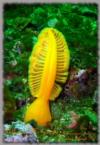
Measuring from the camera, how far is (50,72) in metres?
1.48

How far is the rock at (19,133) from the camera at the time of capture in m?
1.47

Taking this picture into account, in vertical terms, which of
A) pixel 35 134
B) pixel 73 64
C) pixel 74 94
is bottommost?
pixel 35 134

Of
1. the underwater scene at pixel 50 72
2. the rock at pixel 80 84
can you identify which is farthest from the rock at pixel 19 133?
the rock at pixel 80 84

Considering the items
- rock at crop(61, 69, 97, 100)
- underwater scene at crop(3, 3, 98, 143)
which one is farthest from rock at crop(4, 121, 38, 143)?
rock at crop(61, 69, 97, 100)

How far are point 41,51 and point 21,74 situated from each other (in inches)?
4.3

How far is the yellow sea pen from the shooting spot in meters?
1.48

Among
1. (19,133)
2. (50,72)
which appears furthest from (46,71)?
(19,133)

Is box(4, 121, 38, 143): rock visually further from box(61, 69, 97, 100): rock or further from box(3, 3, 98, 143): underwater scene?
box(61, 69, 97, 100): rock

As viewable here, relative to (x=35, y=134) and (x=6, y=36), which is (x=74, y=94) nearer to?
(x=35, y=134)

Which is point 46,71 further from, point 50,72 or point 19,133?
point 19,133

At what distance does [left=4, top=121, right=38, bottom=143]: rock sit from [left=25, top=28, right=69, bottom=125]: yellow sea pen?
0.10ft

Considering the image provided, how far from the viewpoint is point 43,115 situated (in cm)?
148

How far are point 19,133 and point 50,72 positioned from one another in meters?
A: 0.24

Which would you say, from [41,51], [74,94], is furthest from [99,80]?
[41,51]
